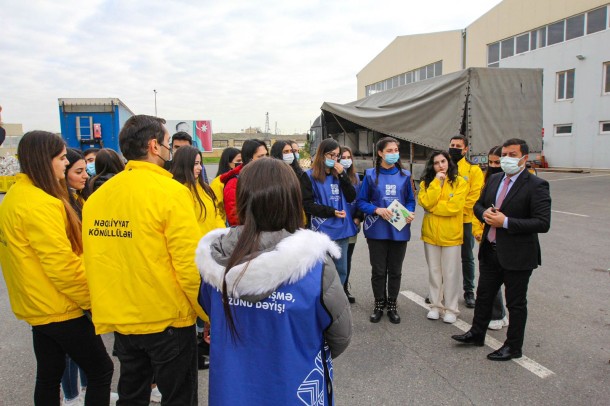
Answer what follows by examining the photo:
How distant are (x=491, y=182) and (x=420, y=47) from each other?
29741mm

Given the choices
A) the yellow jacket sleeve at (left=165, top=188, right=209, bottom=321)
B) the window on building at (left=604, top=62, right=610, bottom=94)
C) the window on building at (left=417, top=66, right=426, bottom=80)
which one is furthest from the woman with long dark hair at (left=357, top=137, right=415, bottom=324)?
the window on building at (left=417, top=66, right=426, bottom=80)

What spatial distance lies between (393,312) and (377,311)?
0.54 feet

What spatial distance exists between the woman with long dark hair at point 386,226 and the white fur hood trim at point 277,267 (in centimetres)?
274

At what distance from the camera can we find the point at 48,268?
7.22 feet

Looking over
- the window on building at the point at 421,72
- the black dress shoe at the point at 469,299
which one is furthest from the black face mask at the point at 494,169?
the window on building at the point at 421,72

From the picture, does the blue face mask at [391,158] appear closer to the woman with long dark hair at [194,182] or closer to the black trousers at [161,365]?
the woman with long dark hair at [194,182]

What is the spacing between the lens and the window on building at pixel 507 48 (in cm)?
2372

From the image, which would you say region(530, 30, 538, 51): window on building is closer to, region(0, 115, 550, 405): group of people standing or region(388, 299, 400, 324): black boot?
region(388, 299, 400, 324): black boot

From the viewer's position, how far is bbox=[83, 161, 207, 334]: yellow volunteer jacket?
6.41ft

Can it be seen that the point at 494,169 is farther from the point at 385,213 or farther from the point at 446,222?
the point at 385,213

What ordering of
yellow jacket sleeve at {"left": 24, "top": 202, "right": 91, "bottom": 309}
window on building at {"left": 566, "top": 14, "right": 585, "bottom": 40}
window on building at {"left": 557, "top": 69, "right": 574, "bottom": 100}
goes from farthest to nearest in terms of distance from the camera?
window on building at {"left": 557, "top": 69, "right": 574, "bottom": 100} → window on building at {"left": 566, "top": 14, "right": 585, "bottom": 40} → yellow jacket sleeve at {"left": 24, "top": 202, "right": 91, "bottom": 309}

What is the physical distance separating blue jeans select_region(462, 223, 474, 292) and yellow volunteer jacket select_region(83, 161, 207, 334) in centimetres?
366

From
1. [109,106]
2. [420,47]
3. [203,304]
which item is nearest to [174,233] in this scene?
[203,304]

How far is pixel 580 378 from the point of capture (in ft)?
10.5
